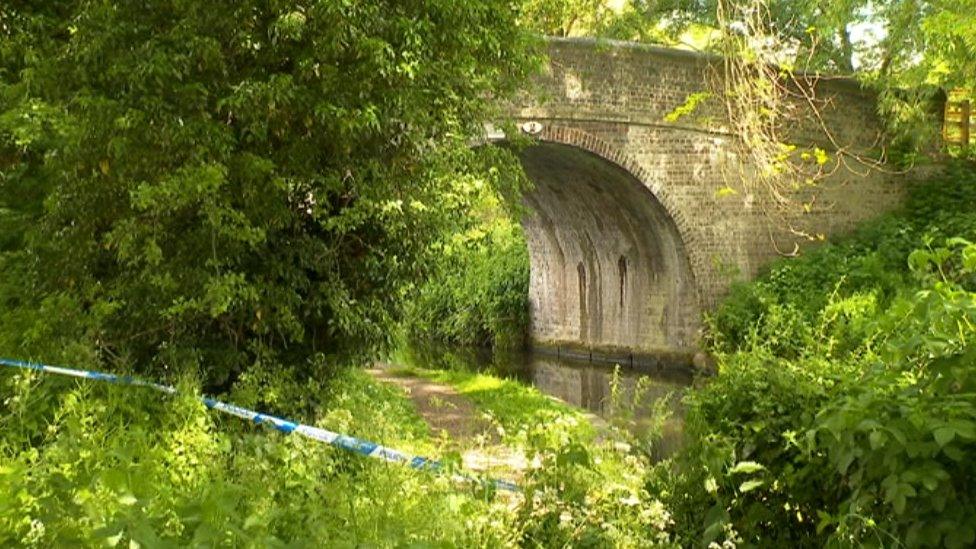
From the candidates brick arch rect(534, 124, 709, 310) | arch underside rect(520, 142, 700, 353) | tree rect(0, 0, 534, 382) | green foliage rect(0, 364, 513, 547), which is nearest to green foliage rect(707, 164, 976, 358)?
brick arch rect(534, 124, 709, 310)

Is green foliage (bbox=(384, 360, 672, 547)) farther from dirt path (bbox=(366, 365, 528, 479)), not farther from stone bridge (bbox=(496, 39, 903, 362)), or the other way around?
stone bridge (bbox=(496, 39, 903, 362))

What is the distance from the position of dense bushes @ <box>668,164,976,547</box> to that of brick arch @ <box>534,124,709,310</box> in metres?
8.94

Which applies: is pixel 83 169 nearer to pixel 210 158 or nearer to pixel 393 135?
pixel 210 158

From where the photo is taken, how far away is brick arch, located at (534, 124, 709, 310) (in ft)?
45.1

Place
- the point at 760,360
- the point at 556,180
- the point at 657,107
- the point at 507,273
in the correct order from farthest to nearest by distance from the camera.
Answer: the point at 507,273 < the point at 556,180 < the point at 657,107 < the point at 760,360

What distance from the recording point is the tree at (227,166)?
18.2 ft

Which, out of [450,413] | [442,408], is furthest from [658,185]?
[450,413]

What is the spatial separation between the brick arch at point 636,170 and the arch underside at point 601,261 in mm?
140

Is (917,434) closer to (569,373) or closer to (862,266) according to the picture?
(862,266)

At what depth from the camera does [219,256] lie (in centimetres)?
585

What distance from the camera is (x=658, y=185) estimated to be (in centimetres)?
1468

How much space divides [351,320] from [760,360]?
2945 mm

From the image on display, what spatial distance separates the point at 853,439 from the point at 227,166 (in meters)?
3.77

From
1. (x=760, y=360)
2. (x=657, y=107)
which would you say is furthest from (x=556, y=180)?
(x=760, y=360)
